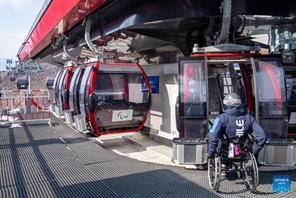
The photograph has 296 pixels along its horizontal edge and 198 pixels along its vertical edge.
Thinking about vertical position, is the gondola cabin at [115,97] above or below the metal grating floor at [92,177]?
above

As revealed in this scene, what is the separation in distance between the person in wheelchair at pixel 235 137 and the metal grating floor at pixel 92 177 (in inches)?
12.3

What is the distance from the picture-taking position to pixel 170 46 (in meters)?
6.30

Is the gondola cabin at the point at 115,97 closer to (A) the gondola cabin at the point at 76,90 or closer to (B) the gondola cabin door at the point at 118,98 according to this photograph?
(B) the gondola cabin door at the point at 118,98

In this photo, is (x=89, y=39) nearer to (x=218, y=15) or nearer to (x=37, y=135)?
(x=37, y=135)

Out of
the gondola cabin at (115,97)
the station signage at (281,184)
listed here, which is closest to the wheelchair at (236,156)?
the station signage at (281,184)

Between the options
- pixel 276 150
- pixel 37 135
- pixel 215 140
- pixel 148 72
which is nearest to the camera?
pixel 215 140

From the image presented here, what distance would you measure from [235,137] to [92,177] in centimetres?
214

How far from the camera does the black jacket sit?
3439 mm

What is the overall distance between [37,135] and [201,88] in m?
4.62

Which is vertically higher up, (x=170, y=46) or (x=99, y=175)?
(x=170, y=46)

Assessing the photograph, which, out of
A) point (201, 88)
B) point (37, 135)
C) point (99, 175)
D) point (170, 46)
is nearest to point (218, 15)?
point (201, 88)

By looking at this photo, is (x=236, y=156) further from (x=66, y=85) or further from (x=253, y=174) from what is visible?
(x=66, y=85)

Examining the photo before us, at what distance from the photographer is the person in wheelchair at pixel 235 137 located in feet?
11.3

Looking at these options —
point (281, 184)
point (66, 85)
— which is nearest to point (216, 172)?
point (281, 184)
